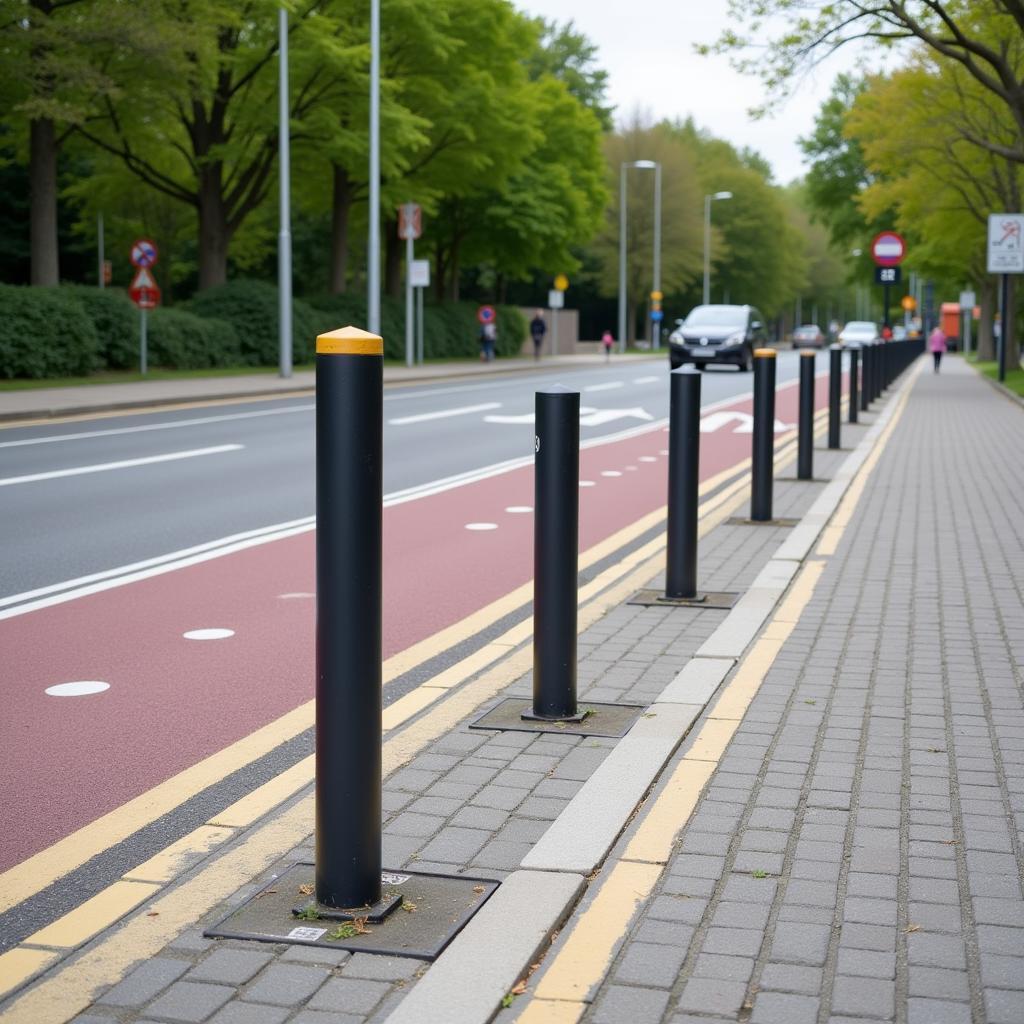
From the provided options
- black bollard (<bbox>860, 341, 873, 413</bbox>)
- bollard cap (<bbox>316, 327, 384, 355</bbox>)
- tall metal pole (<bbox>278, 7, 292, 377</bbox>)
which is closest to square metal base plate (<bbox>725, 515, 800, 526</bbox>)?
bollard cap (<bbox>316, 327, 384, 355</bbox>)

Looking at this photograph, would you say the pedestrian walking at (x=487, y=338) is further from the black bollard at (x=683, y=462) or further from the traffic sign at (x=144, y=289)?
the black bollard at (x=683, y=462)

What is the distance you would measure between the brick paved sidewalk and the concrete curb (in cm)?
8

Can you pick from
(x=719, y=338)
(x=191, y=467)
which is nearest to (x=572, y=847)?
(x=191, y=467)

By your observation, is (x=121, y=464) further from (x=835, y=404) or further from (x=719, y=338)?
(x=719, y=338)

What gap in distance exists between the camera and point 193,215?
56344 mm

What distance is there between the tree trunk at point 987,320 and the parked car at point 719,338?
1856cm

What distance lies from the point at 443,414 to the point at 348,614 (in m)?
19.6

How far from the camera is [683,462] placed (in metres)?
7.58

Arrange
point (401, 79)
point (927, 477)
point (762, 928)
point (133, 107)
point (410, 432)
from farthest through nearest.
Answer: point (401, 79)
point (133, 107)
point (410, 432)
point (927, 477)
point (762, 928)

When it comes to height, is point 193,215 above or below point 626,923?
above

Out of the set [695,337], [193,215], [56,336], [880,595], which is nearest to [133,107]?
[56,336]

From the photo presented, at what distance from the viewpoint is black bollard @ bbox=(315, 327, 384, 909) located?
3488 mm

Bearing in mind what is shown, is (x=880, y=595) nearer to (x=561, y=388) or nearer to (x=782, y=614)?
(x=782, y=614)

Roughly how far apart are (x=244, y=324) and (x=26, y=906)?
108 ft
